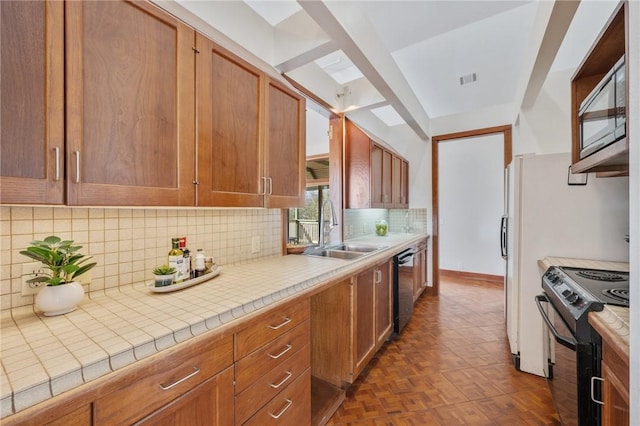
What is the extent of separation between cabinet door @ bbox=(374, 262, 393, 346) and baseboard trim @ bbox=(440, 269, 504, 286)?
3.20m

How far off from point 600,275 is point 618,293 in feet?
1.35

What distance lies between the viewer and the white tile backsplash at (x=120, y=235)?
0.93m

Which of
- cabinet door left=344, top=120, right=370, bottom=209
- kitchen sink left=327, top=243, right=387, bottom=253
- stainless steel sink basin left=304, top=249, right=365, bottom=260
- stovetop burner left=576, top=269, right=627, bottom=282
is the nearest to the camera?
stovetop burner left=576, top=269, right=627, bottom=282

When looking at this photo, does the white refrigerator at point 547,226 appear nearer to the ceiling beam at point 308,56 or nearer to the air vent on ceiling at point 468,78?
the air vent on ceiling at point 468,78

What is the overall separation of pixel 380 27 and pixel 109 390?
279cm

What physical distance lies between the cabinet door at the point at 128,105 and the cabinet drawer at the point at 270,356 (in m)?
0.71

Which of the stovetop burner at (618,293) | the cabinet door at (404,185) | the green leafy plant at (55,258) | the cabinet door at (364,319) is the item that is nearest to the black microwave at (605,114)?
the stovetop burner at (618,293)

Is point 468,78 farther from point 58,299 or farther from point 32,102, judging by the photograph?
point 58,299

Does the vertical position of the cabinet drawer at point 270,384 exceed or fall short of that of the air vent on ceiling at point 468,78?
it falls short

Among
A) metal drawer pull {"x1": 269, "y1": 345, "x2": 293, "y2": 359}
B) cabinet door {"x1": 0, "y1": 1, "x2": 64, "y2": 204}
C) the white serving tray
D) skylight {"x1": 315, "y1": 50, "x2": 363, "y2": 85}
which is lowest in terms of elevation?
metal drawer pull {"x1": 269, "y1": 345, "x2": 293, "y2": 359}

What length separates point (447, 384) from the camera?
193 cm

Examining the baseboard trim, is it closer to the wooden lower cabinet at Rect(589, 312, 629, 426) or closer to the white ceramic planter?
the wooden lower cabinet at Rect(589, 312, 629, 426)

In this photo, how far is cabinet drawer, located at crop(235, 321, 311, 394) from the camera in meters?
0.98

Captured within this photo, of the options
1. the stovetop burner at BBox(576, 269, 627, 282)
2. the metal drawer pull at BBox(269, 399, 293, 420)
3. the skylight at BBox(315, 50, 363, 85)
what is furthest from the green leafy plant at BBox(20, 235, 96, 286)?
the stovetop burner at BBox(576, 269, 627, 282)
